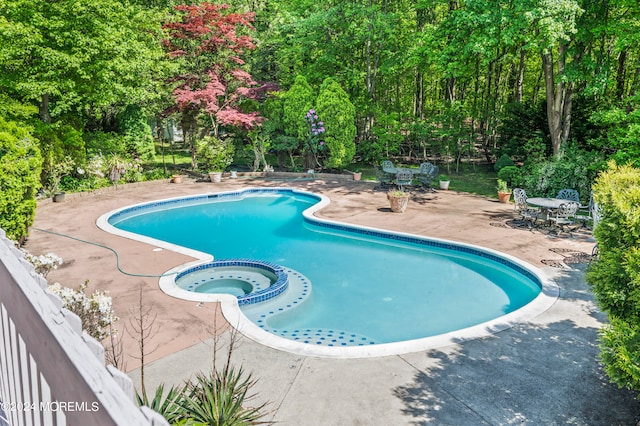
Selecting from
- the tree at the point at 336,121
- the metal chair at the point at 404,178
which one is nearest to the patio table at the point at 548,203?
the metal chair at the point at 404,178

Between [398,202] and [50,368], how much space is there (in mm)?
14042

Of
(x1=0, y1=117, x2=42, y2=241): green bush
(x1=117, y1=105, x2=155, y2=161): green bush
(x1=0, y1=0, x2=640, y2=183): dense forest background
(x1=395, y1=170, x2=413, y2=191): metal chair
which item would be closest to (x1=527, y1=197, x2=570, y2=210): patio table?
(x1=0, y1=0, x2=640, y2=183): dense forest background

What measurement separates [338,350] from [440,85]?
33138 millimetres

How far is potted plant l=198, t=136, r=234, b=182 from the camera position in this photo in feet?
69.7

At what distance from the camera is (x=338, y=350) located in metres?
6.34

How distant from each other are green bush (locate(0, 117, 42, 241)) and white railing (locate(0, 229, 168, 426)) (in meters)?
9.37

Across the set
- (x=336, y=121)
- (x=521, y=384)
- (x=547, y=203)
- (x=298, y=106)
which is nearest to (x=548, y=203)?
(x=547, y=203)

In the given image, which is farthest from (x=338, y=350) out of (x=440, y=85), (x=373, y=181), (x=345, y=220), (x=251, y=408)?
(x=440, y=85)

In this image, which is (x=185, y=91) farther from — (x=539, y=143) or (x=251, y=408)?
(x=251, y=408)

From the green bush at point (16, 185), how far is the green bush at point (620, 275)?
11037 mm

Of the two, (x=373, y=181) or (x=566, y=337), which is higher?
(x=373, y=181)

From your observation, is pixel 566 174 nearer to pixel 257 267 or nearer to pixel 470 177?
pixel 470 177

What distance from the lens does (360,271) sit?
10.9m

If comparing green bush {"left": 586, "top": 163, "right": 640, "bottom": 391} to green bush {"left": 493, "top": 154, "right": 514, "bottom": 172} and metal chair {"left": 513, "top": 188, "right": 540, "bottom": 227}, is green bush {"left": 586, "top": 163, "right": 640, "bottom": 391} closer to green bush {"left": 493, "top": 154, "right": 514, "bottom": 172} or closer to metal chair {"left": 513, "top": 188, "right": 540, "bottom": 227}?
metal chair {"left": 513, "top": 188, "right": 540, "bottom": 227}
